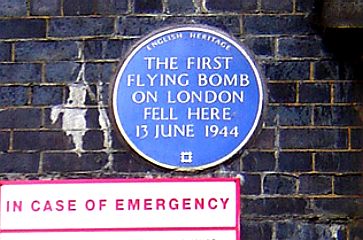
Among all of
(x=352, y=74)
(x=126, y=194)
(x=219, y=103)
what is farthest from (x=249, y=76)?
(x=126, y=194)

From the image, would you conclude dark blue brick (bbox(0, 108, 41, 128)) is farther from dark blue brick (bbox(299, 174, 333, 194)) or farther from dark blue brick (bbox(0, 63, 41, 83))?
dark blue brick (bbox(299, 174, 333, 194))

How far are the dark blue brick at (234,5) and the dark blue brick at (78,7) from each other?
53 cm

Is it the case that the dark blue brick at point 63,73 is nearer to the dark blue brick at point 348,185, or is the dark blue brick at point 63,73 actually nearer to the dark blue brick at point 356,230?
the dark blue brick at point 348,185

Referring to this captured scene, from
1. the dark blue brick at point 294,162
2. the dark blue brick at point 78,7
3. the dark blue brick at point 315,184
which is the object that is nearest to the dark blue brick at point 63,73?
the dark blue brick at point 78,7

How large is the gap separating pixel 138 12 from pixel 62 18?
0.35 meters

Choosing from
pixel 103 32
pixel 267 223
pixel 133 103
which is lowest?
pixel 267 223

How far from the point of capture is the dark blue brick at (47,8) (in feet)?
13.6

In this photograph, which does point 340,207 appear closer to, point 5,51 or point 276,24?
point 276,24

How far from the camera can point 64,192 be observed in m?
3.95

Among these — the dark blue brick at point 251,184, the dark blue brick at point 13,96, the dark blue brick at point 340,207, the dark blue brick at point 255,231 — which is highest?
the dark blue brick at point 13,96

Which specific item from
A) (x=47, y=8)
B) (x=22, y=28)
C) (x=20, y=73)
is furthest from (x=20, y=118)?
(x=47, y=8)

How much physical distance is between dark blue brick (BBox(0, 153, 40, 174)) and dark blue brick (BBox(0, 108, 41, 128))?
0.13m

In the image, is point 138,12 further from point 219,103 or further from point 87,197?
point 87,197

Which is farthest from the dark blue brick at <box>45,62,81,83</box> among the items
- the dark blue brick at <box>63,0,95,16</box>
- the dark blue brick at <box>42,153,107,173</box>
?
the dark blue brick at <box>42,153,107,173</box>
